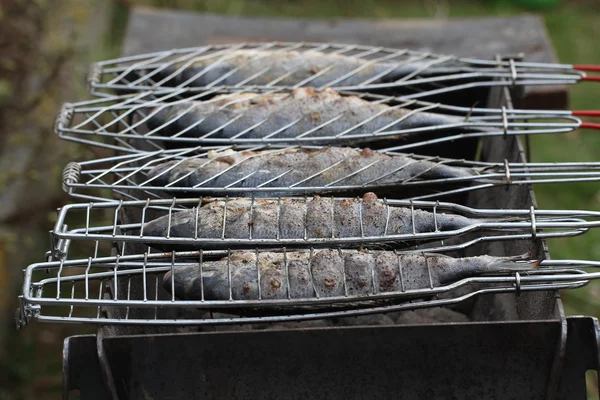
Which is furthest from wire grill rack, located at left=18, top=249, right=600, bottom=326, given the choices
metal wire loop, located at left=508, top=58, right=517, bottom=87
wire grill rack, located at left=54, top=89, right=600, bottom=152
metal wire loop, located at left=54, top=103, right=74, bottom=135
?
metal wire loop, located at left=508, top=58, right=517, bottom=87

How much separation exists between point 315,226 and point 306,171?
1.02 ft

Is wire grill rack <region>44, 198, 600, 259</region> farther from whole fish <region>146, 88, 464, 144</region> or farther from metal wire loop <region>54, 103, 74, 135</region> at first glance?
metal wire loop <region>54, 103, 74, 135</region>

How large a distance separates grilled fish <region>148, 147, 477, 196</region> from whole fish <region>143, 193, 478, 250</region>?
0.20 metres

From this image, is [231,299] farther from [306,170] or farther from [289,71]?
[289,71]

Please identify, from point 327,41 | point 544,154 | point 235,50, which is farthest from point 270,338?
point 544,154

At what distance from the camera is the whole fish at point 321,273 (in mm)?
2082

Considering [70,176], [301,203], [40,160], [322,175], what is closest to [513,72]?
[322,175]

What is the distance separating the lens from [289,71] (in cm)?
306

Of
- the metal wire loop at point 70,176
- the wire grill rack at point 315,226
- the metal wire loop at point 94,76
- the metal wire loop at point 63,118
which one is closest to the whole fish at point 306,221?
the wire grill rack at point 315,226

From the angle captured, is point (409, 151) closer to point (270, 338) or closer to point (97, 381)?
point (270, 338)

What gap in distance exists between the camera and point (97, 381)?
2.07 m

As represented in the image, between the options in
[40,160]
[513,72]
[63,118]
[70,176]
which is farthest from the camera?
[40,160]

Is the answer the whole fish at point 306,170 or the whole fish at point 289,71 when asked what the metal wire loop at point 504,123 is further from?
the whole fish at point 289,71

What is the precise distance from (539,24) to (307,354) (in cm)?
278
